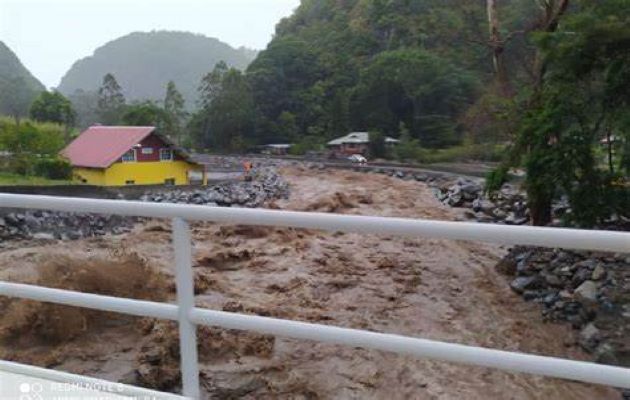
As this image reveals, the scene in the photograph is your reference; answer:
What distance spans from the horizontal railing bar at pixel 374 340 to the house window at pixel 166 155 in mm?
15301

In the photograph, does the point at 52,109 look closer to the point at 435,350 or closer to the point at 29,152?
the point at 29,152

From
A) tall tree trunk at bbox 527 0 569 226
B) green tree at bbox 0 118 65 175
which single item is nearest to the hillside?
green tree at bbox 0 118 65 175

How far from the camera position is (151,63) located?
87.4 feet

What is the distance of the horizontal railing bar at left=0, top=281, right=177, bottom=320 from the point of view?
3.47ft

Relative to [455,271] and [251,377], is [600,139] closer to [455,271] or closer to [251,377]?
[455,271]

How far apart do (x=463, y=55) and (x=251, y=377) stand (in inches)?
592

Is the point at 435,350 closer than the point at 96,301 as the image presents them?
Yes

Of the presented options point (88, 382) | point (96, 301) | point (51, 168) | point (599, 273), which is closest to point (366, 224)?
point (96, 301)

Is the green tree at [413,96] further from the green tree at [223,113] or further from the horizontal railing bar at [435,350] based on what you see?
the horizontal railing bar at [435,350]

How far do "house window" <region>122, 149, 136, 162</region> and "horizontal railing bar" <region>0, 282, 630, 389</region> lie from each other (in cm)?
1468

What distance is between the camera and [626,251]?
0.73 meters

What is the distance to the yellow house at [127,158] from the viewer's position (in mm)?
14758

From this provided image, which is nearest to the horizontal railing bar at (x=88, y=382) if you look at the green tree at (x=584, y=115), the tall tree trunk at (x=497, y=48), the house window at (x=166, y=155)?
the green tree at (x=584, y=115)

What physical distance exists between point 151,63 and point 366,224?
2739cm
